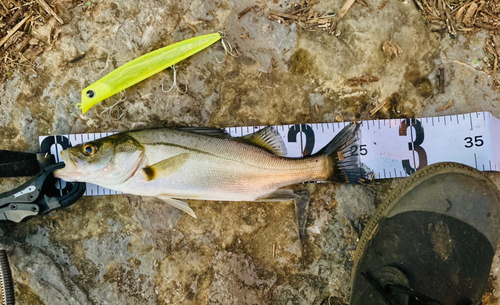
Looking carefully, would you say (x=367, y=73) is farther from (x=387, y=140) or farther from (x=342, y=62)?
(x=387, y=140)

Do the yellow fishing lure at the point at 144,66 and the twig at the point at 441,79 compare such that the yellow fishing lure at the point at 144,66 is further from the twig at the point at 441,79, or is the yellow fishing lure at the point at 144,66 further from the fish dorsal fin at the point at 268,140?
the twig at the point at 441,79

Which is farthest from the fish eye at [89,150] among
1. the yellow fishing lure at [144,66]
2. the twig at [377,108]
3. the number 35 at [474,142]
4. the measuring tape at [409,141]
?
the number 35 at [474,142]

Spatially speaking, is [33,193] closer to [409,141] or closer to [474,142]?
[409,141]

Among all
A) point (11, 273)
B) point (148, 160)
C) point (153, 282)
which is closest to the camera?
point (148, 160)

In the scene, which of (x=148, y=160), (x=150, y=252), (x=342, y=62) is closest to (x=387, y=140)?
(x=342, y=62)

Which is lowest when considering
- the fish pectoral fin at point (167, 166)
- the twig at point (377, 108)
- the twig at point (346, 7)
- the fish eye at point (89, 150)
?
the fish pectoral fin at point (167, 166)

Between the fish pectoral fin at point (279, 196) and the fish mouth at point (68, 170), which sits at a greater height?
the fish mouth at point (68, 170)

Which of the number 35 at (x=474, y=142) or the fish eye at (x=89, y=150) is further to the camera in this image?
the number 35 at (x=474, y=142)
